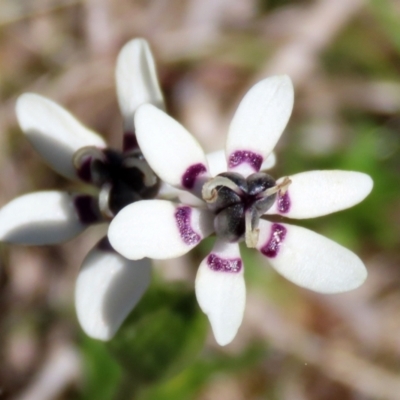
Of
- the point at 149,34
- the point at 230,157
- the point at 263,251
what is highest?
the point at 230,157

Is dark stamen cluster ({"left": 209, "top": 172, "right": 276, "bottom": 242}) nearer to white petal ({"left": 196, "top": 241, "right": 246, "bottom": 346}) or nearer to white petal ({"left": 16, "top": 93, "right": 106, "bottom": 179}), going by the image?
white petal ({"left": 196, "top": 241, "right": 246, "bottom": 346})

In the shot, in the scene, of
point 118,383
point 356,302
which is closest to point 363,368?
point 356,302

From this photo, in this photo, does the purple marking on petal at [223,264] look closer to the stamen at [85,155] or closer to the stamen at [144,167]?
the stamen at [144,167]

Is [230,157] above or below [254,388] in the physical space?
above

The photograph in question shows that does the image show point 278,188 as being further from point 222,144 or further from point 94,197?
point 222,144

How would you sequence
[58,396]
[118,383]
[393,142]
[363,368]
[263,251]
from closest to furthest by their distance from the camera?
[263,251] < [118,383] < [58,396] < [363,368] < [393,142]

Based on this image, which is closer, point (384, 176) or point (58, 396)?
point (58, 396)

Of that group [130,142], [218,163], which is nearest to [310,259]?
[218,163]

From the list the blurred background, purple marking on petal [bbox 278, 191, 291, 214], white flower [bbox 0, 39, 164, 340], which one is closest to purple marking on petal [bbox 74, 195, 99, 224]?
white flower [bbox 0, 39, 164, 340]

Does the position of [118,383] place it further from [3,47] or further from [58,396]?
[3,47]
